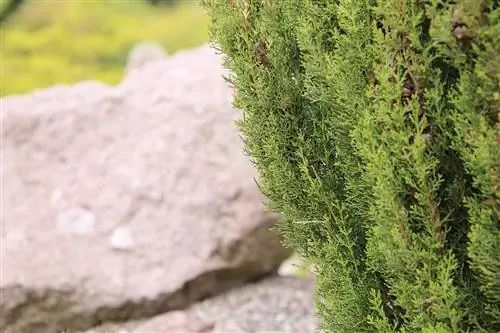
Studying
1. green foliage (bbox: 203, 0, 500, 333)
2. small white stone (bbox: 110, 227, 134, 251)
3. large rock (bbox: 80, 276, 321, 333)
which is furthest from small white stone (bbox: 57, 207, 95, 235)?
green foliage (bbox: 203, 0, 500, 333)

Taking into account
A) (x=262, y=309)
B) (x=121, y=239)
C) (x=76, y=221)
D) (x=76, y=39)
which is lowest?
(x=262, y=309)

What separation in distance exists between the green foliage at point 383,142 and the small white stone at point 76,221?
217 cm

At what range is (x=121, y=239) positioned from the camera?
175 inches

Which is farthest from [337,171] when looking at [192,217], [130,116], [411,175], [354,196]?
[130,116]

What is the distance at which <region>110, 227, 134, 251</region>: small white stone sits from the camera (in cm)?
441

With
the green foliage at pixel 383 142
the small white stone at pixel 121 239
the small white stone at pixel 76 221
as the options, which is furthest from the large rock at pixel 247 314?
the green foliage at pixel 383 142

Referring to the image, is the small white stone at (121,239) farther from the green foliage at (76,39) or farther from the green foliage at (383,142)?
the green foliage at (76,39)

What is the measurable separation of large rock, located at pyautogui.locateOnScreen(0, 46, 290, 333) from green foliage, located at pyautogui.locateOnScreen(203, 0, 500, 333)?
196cm

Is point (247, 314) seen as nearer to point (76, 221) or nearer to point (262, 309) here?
point (262, 309)

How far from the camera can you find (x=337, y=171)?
248cm

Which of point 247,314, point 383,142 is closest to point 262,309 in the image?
point 247,314

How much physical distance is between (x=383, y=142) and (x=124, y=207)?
2.74 metres

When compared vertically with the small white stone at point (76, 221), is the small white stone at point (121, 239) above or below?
below

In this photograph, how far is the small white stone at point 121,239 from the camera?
4.41 meters
